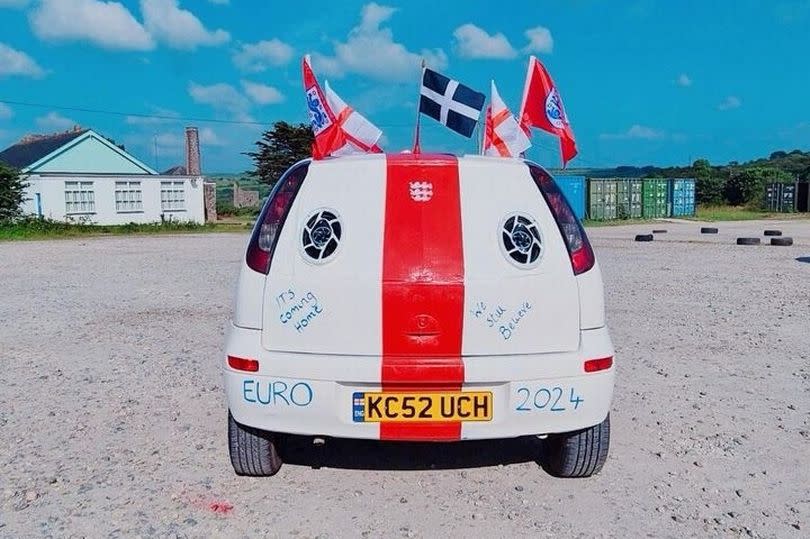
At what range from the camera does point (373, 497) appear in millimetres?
3488

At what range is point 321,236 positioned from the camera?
3.29 metres

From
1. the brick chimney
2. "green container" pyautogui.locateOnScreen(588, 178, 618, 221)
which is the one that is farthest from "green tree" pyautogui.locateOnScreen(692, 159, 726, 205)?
the brick chimney

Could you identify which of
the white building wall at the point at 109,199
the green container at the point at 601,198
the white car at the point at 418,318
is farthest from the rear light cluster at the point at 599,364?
the green container at the point at 601,198

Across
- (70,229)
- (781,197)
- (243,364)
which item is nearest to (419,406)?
(243,364)

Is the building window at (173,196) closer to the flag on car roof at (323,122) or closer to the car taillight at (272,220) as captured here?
the flag on car roof at (323,122)

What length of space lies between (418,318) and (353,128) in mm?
4901

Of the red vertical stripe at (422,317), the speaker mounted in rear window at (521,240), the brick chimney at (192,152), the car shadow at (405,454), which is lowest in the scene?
the car shadow at (405,454)

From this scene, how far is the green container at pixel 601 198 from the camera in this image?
38.7 metres

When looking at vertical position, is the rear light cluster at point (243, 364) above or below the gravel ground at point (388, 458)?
above

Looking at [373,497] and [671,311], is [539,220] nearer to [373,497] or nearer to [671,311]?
[373,497]

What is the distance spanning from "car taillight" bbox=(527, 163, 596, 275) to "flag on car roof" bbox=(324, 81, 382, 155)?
4.01 m

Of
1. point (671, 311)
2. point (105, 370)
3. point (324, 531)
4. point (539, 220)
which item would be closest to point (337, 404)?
point (324, 531)

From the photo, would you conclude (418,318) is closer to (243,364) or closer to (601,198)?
(243,364)

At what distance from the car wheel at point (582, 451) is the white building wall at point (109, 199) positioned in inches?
1393
